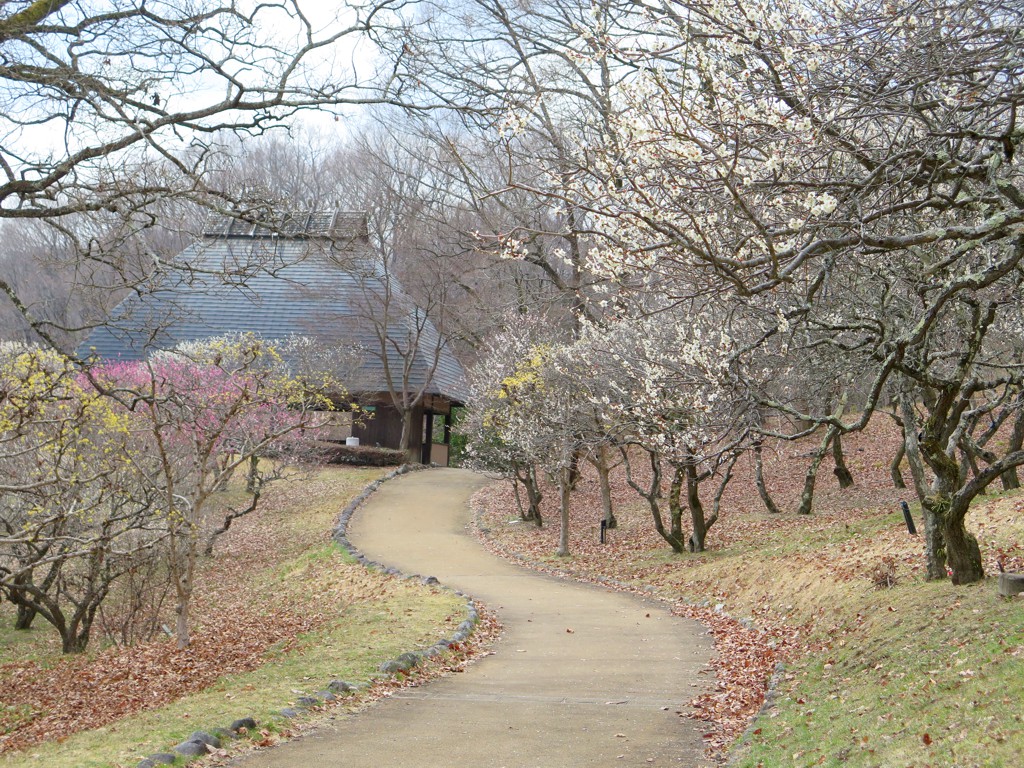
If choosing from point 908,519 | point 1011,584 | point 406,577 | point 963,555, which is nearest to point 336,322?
point 406,577

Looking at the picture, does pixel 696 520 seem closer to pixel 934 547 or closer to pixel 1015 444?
pixel 1015 444

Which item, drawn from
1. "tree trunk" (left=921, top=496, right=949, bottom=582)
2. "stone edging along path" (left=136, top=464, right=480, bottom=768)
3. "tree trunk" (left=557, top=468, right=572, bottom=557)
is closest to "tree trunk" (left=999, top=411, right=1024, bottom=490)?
"tree trunk" (left=921, top=496, right=949, bottom=582)

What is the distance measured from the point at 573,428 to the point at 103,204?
11455 millimetres

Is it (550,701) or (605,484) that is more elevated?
(605,484)

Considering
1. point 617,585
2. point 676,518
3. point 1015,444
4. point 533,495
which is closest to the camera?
point 1015,444

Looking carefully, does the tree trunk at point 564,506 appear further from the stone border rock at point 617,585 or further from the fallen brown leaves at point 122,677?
the fallen brown leaves at point 122,677

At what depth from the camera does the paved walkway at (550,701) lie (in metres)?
6.48

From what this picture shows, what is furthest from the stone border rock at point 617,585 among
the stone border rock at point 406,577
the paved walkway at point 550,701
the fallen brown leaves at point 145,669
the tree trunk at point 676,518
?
the fallen brown leaves at point 145,669

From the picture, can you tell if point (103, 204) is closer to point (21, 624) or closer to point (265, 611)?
point (265, 611)

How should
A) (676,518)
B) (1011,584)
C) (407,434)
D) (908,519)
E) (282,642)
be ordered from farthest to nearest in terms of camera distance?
1. (407,434)
2. (676,518)
3. (282,642)
4. (908,519)
5. (1011,584)

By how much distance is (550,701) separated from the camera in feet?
27.0

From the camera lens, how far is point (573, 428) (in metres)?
17.7

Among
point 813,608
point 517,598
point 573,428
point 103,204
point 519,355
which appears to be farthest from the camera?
point 519,355

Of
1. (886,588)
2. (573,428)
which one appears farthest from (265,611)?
(886,588)
